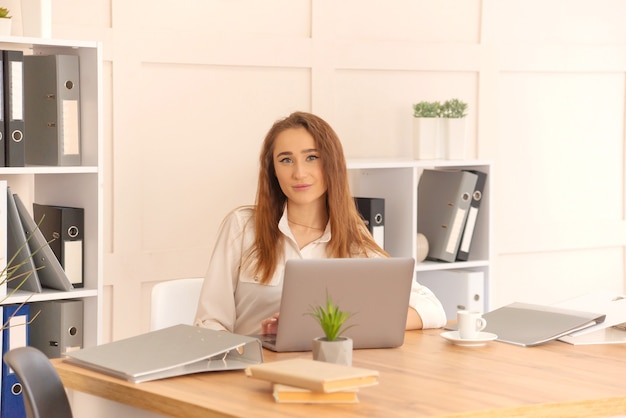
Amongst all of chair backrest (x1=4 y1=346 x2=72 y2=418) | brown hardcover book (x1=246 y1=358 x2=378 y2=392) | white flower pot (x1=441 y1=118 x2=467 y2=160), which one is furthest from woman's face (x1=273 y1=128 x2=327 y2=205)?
white flower pot (x1=441 y1=118 x2=467 y2=160)

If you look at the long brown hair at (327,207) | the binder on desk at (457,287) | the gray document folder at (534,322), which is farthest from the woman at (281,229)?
the binder on desk at (457,287)

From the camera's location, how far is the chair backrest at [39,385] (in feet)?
6.89

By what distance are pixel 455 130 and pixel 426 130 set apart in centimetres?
12

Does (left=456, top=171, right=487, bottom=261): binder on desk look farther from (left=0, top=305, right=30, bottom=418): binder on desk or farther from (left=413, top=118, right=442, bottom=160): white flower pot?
(left=0, top=305, right=30, bottom=418): binder on desk

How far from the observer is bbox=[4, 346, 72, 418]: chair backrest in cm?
210

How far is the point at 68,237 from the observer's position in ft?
11.4

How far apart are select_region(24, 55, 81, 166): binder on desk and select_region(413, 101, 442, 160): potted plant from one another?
4.91ft

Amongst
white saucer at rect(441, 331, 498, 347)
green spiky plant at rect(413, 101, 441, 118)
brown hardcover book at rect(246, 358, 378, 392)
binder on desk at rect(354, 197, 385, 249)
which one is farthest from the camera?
green spiky plant at rect(413, 101, 441, 118)

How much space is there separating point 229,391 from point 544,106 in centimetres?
322

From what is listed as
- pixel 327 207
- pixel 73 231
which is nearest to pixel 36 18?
pixel 73 231

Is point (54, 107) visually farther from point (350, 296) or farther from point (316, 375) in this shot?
point (316, 375)

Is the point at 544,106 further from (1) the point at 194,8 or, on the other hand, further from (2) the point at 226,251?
(2) the point at 226,251

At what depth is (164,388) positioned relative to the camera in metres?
2.15

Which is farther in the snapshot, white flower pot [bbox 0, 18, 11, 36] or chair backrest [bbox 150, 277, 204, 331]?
white flower pot [bbox 0, 18, 11, 36]
